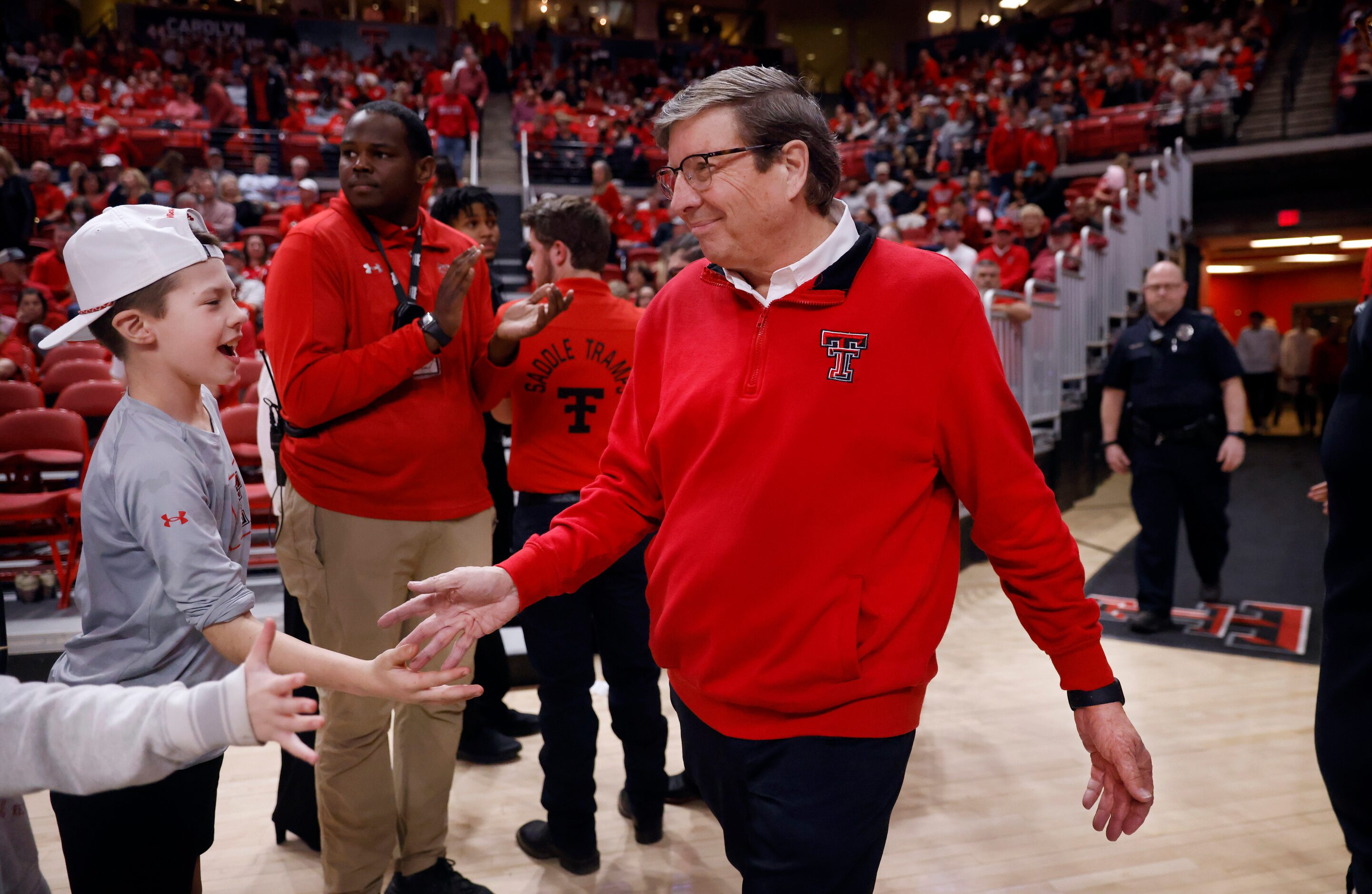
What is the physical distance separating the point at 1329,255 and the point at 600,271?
18.7m

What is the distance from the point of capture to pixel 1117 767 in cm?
133

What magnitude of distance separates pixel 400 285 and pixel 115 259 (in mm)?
805

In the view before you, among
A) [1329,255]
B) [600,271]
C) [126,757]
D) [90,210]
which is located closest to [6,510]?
[600,271]

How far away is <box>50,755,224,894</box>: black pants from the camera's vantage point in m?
1.43

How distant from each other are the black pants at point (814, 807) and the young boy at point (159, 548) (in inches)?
17.5

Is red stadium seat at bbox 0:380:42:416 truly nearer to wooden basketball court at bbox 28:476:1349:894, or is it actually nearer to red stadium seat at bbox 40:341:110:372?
red stadium seat at bbox 40:341:110:372

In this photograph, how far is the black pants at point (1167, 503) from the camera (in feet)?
15.6

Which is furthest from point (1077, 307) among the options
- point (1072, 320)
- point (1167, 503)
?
point (1167, 503)

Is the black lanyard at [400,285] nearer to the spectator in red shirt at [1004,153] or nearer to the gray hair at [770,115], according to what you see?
the gray hair at [770,115]

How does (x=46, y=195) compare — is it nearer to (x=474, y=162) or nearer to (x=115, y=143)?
(x=115, y=143)

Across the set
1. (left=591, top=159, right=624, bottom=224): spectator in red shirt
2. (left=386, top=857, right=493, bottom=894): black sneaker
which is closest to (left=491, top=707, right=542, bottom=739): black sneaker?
(left=386, top=857, right=493, bottom=894): black sneaker

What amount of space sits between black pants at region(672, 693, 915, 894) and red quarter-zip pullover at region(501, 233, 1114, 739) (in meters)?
0.03

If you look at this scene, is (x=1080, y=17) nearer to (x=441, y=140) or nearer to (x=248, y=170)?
(x=441, y=140)

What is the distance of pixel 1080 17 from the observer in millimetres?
20328
